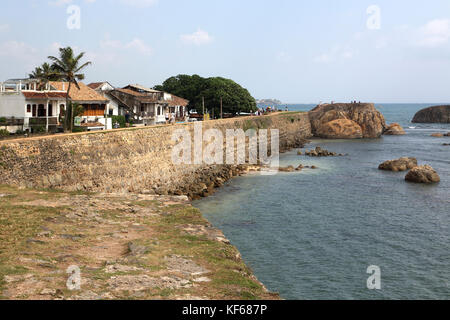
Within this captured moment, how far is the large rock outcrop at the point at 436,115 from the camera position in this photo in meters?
164

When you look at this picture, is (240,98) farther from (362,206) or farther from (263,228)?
(263,228)

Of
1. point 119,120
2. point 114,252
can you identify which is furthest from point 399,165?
point 114,252

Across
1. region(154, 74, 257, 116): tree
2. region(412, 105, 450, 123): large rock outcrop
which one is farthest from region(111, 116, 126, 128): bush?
region(412, 105, 450, 123): large rock outcrop

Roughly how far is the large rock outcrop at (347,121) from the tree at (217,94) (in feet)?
72.6

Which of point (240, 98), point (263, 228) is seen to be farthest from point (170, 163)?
point (240, 98)

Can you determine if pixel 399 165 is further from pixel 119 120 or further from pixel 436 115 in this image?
pixel 436 115

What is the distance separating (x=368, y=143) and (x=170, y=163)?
2325 inches

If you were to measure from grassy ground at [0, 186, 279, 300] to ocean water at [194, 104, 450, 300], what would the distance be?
→ 6.41m

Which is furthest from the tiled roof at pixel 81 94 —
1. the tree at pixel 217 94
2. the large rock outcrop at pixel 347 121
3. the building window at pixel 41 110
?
the large rock outcrop at pixel 347 121

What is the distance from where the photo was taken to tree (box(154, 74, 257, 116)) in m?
84.6

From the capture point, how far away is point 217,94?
274 ft

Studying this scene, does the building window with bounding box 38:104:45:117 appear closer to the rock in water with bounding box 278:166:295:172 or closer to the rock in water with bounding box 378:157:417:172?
the rock in water with bounding box 278:166:295:172

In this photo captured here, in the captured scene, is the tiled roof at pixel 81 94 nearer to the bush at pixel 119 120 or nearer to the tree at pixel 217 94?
the bush at pixel 119 120

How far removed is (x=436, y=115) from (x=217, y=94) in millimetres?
116051
